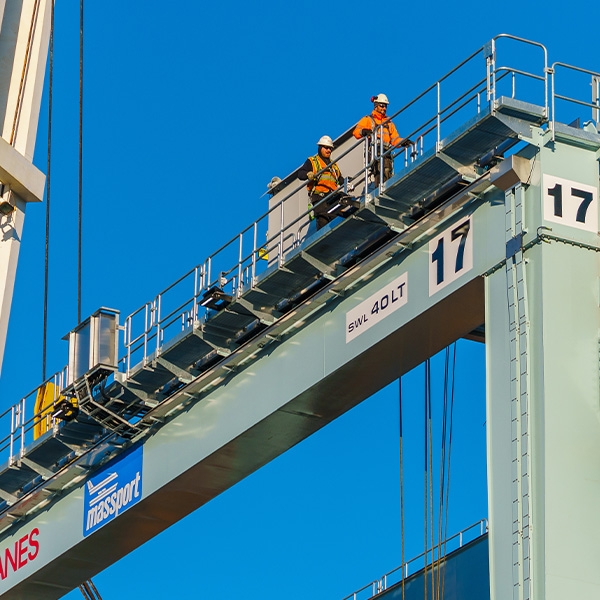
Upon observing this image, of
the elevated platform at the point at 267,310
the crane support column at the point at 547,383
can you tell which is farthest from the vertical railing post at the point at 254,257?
the crane support column at the point at 547,383

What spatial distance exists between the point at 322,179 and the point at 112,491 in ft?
21.6

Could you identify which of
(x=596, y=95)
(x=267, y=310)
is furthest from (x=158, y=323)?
(x=596, y=95)

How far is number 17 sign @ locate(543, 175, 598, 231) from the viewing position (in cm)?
2067

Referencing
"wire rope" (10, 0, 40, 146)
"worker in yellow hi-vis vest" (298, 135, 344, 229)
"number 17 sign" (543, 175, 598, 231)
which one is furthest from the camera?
"wire rope" (10, 0, 40, 146)

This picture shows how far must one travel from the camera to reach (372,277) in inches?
928

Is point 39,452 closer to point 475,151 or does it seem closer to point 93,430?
point 93,430

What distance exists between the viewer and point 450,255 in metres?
22.0

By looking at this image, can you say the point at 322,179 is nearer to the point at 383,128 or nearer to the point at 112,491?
the point at 383,128

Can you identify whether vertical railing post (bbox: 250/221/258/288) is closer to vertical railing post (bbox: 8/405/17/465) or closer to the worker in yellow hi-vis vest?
the worker in yellow hi-vis vest

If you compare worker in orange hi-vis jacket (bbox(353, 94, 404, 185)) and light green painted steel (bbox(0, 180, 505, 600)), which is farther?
worker in orange hi-vis jacket (bbox(353, 94, 404, 185))

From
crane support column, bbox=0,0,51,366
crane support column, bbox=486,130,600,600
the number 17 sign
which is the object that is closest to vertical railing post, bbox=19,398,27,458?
crane support column, bbox=0,0,51,366

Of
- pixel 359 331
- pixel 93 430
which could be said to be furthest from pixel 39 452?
pixel 359 331

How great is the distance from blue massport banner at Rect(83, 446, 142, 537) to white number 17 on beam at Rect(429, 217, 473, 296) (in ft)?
24.2

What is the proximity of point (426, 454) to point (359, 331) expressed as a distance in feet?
11.4
